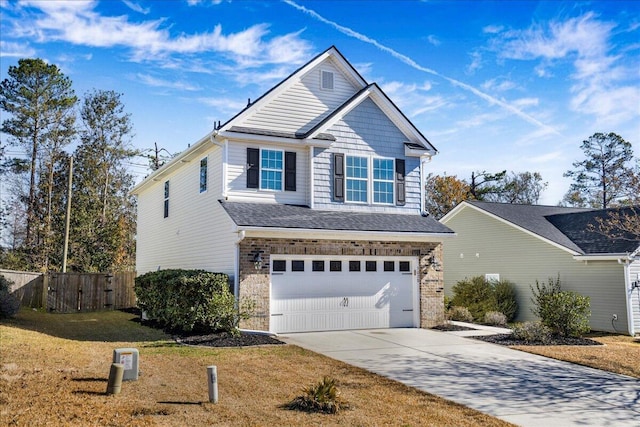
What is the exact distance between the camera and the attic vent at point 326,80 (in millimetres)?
18594

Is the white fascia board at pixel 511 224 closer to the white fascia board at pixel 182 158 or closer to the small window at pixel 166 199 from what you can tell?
the white fascia board at pixel 182 158

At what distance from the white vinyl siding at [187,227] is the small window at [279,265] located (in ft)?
3.94

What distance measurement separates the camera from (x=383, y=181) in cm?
1850

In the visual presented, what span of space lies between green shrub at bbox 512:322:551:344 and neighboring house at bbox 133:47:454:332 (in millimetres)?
3018

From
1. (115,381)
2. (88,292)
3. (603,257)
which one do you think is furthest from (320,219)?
(88,292)

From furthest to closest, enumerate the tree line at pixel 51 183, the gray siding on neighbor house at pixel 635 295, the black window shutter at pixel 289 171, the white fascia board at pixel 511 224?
the tree line at pixel 51 183, the white fascia board at pixel 511 224, the gray siding on neighbor house at pixel 635 295, the black window shutter at pixel 289 171

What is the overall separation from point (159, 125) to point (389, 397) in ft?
64.5

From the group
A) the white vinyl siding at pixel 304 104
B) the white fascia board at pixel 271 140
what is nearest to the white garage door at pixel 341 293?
the white fascia board at pixel 271 140

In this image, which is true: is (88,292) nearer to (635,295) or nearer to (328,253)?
(328,253)

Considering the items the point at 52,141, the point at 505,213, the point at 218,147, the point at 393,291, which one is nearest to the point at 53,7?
the point at 218,147

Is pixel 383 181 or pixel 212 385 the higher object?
pixel 383 181

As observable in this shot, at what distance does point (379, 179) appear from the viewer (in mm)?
18438

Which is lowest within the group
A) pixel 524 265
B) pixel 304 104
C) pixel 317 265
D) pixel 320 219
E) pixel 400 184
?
pixel 317 265

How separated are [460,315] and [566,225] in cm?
688
